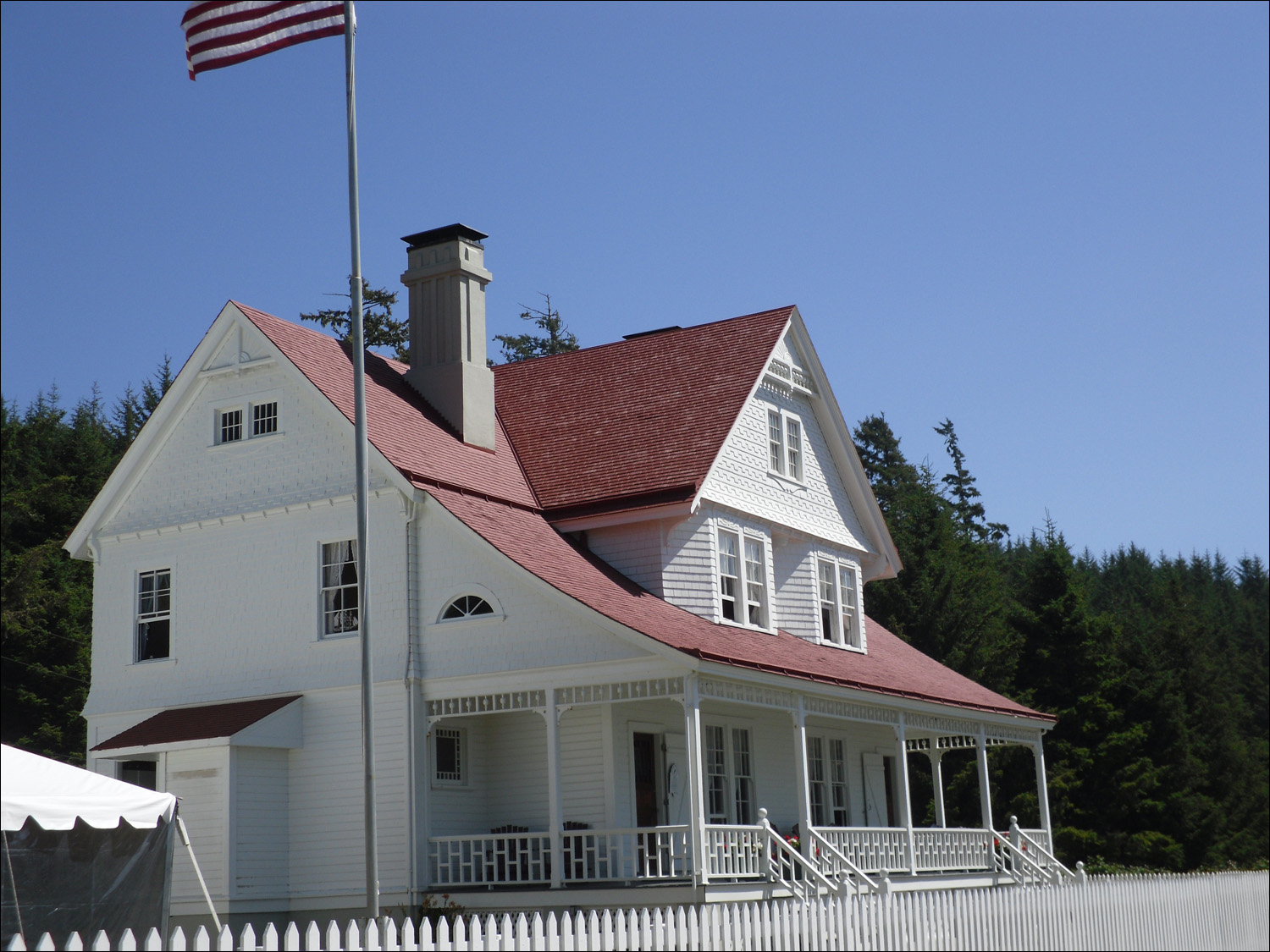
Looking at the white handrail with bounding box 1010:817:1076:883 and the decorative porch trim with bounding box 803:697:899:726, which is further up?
the decorative porch trim with bounding box 803:697:899:726

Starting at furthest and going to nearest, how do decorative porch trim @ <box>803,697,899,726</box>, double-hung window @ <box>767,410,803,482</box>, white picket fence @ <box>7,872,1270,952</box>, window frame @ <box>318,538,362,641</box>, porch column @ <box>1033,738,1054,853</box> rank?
porch column @ <box>1033,738,1054,853</box> → double-hung window @ <box>767,410,803,482</box> → decorative porch trim @ <box>803,697,899,726</box> → window frame @ <box>318,538,362,641</box> → white picket fence @ <box>7,872,1270,952</box>

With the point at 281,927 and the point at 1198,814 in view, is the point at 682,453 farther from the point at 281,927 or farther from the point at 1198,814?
the point at 1198,814

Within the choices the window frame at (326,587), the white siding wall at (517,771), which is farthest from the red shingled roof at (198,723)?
the white siding wall at (517,771)

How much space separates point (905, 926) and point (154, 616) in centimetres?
1476

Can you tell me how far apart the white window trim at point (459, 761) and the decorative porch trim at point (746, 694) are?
4313 mm

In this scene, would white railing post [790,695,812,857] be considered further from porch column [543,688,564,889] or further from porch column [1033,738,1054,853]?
porch column [1033,738,1054,853]

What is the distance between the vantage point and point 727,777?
23984mm

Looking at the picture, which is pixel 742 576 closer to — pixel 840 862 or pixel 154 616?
pixel 840 862

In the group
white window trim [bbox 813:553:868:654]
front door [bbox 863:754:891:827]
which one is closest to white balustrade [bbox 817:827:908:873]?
white window trim [bbox 813:553:868:654]

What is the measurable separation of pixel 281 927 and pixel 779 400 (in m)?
13.4

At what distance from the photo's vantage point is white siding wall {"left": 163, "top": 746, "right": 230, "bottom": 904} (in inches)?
800

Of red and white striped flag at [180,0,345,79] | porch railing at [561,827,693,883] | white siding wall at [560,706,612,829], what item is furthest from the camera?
white siding wall at [560,706,612,829]

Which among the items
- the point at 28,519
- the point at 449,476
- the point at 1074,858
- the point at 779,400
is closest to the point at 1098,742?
the point at 1074,858

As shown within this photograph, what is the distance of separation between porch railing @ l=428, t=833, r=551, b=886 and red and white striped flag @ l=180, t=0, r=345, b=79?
1086 cm
